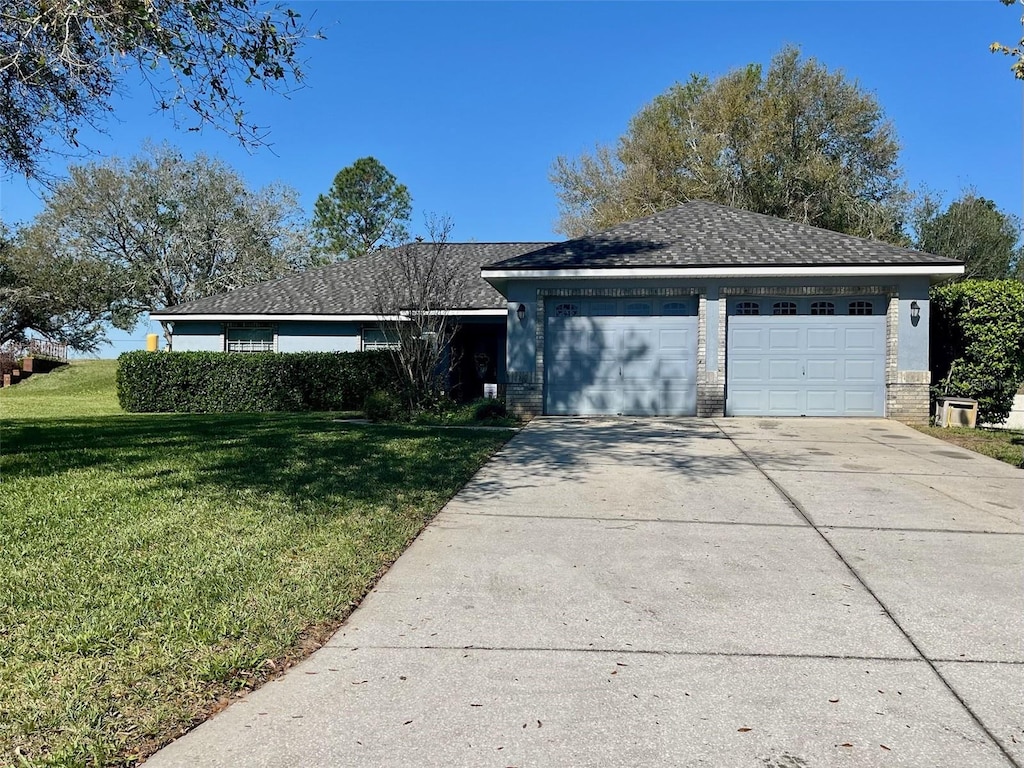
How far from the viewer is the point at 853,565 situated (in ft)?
14.9

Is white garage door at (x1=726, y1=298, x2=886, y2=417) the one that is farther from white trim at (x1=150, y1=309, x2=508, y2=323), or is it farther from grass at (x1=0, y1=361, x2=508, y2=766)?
grass at (x1=0, y1=361, x2=508, y2=766)

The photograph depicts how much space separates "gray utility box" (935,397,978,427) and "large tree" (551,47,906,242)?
650 inches

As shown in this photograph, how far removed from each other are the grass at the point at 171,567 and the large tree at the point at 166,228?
23.5 metres

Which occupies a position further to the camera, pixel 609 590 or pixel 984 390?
pixel 984 390

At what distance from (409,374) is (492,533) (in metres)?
8.51

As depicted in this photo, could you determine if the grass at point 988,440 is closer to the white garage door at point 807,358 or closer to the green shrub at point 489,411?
the white garage door at point 807,358

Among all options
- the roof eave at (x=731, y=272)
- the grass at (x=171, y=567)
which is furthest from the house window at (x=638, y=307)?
the grass at (x=171, y=567)

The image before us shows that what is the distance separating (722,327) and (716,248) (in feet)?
6.20

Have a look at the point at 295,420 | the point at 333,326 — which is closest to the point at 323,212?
the point at 333,326

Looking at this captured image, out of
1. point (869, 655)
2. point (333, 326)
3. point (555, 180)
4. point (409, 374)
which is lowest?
point (869, 655)

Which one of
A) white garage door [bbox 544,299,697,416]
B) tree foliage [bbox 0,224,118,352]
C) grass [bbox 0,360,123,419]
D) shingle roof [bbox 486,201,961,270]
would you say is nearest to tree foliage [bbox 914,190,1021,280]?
shingle roof [bbox 486,201,961,270]

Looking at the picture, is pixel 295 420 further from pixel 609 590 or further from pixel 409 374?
pixel 609 590

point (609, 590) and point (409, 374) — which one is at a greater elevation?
point (409, 374)

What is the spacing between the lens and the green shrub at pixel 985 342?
12.4 meters
